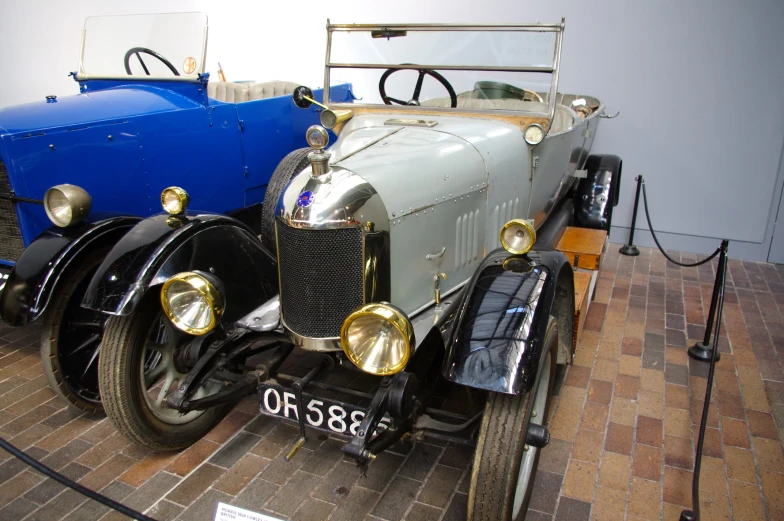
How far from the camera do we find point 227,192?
4.50 meters

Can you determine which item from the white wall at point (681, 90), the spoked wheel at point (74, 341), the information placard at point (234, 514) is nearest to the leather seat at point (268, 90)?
the white wall at point (681, 90)

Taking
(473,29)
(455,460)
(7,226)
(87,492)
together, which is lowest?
(455,460)

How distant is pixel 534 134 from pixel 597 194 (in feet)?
6.24

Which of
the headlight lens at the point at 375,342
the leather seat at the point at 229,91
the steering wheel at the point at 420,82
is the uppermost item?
the steering wheel at the point at 420,82

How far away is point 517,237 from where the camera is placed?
7.13 feet

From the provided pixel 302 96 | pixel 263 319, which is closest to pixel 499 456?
pixel 263 319

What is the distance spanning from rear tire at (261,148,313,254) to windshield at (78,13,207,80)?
1179 millimetres

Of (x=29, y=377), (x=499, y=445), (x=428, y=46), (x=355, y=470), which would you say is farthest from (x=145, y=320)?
(x=428, y=46)

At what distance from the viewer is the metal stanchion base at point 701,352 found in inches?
133

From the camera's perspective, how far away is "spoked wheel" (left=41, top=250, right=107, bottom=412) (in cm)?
275

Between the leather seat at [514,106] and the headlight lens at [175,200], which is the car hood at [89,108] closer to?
the headlight lens at [175,200]

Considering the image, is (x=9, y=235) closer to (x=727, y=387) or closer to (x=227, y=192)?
(x=227, y=192)

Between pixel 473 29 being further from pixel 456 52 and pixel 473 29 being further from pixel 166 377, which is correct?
pixel 166 377

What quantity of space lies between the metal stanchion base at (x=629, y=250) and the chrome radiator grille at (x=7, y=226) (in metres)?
4.89
